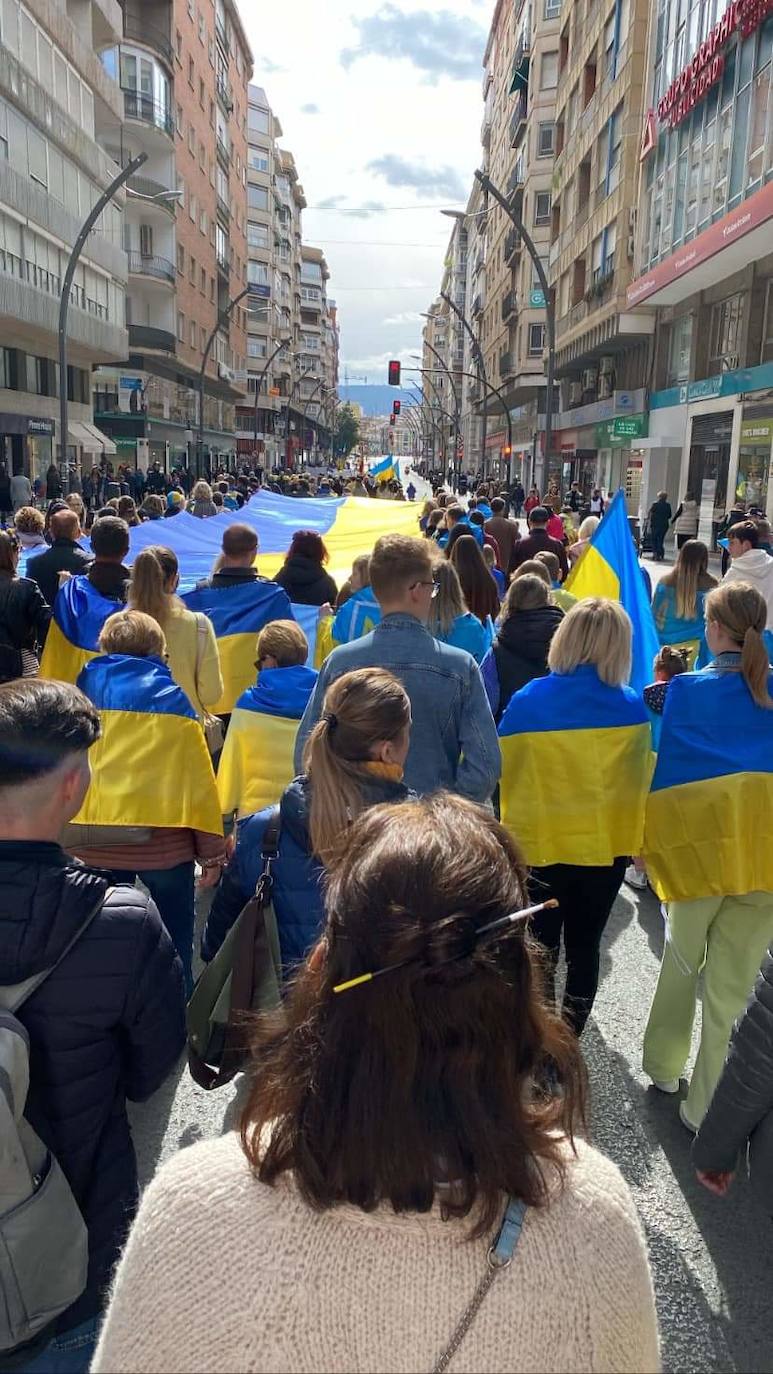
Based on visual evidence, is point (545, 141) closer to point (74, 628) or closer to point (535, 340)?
point (535, 340)

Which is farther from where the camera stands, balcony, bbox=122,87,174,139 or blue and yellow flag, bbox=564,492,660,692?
balcony, bbox=122,87,174,139

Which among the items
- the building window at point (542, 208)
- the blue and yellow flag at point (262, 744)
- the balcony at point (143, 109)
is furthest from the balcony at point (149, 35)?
the blue and yellow flag at point (262, 744)

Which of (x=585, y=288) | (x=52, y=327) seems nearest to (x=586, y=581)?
(x=52, y=327)

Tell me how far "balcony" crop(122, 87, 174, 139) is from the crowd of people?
45549 mm

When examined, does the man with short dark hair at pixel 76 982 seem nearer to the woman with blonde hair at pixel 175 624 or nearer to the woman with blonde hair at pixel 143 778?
the woman with blonde hair at pixel 143 778

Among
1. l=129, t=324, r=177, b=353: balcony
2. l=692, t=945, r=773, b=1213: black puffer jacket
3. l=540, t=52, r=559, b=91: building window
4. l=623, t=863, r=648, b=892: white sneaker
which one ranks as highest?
l=540, t=52, r=559, b=91: building window

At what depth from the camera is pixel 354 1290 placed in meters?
1.10

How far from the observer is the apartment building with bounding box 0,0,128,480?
25.2 meters

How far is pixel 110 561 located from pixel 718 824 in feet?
12.0

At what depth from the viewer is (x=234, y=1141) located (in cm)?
125

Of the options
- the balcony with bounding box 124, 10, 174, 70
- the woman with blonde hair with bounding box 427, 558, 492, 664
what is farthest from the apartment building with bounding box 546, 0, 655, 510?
the woman with blonde hair with bounding box 427, 558, 492, 664

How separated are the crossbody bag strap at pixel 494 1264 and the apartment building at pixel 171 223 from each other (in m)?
37.2

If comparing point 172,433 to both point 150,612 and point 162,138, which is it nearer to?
point 162,138

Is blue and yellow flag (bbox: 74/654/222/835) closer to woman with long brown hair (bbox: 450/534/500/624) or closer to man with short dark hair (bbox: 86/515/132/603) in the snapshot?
man with short dark hair (bbox: 86/515/132/603)
